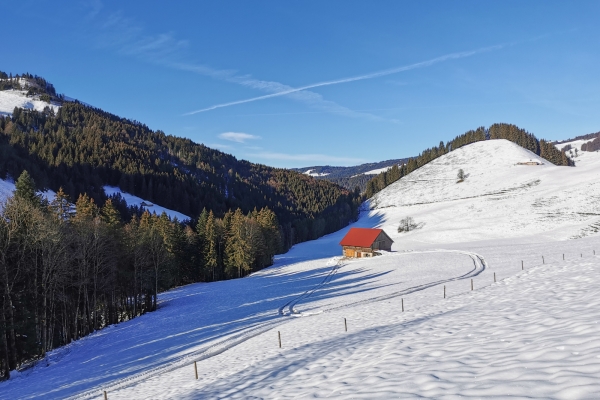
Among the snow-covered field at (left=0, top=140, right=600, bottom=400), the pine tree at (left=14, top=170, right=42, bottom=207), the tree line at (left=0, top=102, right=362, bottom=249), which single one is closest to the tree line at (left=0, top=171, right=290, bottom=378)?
the pine tree at (left=14, top=170, right=42, bottom=207)

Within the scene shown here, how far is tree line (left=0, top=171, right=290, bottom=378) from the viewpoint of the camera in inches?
Result: 1011

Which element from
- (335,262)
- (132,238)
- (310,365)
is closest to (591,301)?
(310,365)

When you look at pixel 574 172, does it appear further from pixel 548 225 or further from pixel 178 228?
pixel 178 228

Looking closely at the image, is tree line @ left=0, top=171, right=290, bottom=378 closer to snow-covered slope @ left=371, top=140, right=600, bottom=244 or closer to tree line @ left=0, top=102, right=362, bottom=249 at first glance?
snow-covered slope @ left=371, top=140, right=600, bottom=244

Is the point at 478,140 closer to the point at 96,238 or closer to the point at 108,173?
the point at 108,173

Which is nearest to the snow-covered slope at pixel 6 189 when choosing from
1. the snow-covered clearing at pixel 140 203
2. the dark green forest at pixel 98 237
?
the dark green forest at pixel 98 237

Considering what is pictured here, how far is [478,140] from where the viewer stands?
19300 cm

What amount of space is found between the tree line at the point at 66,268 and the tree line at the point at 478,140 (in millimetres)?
133866

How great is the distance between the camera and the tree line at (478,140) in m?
175

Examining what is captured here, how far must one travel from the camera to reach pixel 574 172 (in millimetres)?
118062

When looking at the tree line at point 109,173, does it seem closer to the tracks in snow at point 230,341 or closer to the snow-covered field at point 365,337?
the snow-covered field at point 365,337

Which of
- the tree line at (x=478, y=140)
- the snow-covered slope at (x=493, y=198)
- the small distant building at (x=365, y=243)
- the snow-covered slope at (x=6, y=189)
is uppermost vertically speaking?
the tree line at (x=478, y=140)

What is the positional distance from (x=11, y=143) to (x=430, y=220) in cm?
13771

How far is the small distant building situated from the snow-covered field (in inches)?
272
